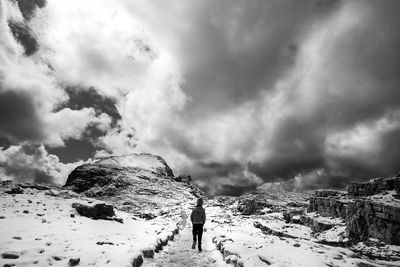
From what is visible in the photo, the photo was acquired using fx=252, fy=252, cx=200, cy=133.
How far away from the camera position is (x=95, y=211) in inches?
1041

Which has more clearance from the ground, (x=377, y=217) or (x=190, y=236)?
(x=377, y=217)

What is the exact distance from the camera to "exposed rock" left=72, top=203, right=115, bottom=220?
25.5 metres

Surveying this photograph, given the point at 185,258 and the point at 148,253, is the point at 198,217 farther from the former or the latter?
the point at 148,253

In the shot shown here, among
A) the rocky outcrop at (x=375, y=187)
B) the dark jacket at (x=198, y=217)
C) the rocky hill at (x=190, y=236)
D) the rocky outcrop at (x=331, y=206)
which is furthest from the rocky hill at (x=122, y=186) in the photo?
the dark jacket at (x=198, y=217)

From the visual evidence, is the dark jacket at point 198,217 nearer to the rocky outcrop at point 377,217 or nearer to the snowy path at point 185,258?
the snowy path at point 185,258

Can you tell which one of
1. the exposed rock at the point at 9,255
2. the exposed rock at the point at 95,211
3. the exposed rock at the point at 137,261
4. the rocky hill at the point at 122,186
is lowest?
the exposed rock at the point at 137,261

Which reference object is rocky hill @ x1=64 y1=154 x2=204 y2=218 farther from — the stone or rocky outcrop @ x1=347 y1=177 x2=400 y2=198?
the stone

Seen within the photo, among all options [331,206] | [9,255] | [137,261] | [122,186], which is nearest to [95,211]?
[9,255]

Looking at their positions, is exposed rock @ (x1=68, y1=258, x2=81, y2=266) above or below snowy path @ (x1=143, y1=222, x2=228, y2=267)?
above

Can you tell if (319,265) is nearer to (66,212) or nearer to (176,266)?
(176,266)

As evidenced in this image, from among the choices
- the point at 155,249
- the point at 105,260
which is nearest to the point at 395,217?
the point at 155,249

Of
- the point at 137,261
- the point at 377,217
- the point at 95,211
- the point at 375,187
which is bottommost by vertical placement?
the point at 137,261

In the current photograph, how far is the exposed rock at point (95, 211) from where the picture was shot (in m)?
25.5

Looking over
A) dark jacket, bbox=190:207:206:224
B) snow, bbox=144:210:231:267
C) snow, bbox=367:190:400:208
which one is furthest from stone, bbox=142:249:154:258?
snow, bbox=367:190:400:208
